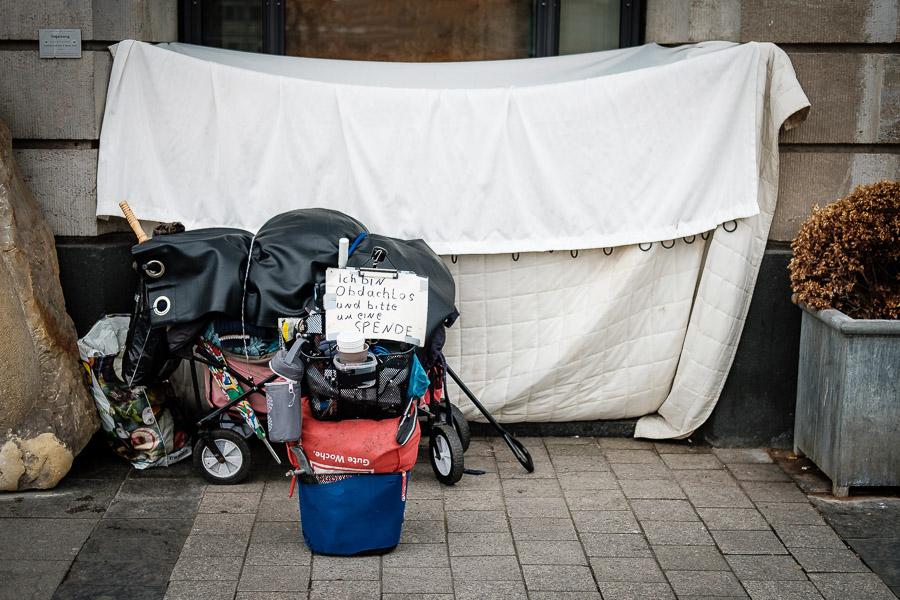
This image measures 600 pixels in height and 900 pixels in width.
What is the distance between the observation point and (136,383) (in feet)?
19.4

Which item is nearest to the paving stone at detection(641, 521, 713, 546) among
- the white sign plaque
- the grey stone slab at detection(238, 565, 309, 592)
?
the grey stone slab at detection(238, 565, 309, 592)

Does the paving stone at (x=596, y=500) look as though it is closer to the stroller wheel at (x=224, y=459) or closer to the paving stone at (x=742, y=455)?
the paving stone at (x=742, y=455)

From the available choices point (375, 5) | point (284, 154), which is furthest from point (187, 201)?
point (375, 5)

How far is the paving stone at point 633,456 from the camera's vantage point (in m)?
6.55

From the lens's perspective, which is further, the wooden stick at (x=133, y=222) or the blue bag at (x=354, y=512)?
the wooden stick at (x=133, y=222)

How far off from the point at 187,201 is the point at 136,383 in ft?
3.82

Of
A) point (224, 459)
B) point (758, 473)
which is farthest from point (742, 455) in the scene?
point (224, 459)

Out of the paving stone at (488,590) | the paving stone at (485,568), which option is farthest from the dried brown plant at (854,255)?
the paving stone at (488,590)

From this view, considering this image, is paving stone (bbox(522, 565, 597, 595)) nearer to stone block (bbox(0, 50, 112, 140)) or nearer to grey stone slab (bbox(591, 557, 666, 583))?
grey stone slab (bbox(591, 557, 666, 583))

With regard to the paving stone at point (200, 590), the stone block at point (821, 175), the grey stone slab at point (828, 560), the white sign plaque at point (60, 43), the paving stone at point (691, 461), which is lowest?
the paving stone at point (200, 590)

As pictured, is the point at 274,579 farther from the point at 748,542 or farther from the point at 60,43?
the point at 60,43

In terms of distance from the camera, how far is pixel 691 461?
6574 mm

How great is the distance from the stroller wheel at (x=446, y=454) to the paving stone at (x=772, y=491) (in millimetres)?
1635

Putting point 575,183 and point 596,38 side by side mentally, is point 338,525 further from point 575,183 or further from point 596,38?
point 596,38
